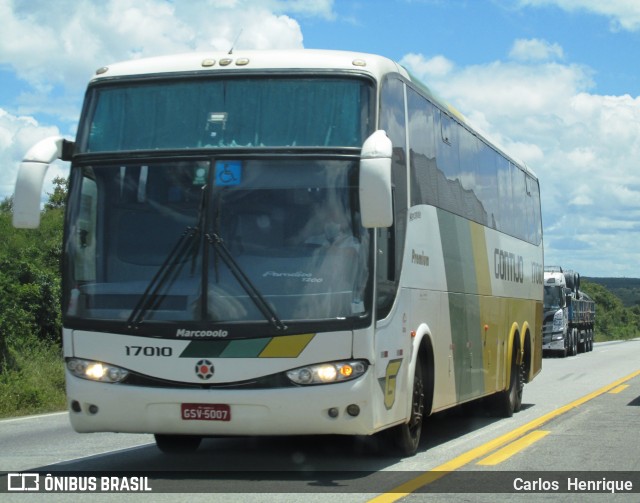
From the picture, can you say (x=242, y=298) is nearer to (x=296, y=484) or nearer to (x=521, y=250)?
(x=296, y=484)

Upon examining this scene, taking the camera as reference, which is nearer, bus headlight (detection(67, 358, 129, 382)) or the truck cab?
bus headlight (detection(67, 358, 129, 382))

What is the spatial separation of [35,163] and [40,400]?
397 inches

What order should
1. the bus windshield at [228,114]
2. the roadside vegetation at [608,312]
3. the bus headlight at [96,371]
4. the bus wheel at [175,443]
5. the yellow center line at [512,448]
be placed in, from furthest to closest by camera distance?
1. the roadside vegetation at [608,312]
2. the bus wheel at [175,443]
3. the yellow center line at [512,448]
4. the bus windshield at [228,114]
5. the bus headlight at [96,371]

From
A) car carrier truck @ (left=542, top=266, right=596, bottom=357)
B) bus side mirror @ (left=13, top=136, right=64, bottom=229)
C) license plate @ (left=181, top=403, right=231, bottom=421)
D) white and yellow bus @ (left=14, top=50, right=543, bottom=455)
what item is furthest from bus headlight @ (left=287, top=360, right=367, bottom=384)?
car carrier truck @ (left=542, top=266, right=596, bottom=357)

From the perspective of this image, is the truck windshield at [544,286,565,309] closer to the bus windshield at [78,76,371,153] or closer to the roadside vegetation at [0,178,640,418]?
the roadside vegetation at [0,178,640,418]

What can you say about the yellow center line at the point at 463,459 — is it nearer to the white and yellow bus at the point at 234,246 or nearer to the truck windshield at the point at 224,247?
the white and yellow bus at the point at 234,246

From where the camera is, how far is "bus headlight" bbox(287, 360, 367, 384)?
28.4 feet

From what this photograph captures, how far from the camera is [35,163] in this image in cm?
881

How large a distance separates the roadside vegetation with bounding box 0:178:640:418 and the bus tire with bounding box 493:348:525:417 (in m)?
7.06

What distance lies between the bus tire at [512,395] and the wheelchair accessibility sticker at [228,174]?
7840mm

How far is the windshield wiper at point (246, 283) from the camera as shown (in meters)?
8.66

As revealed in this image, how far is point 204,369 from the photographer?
8711 millimetres

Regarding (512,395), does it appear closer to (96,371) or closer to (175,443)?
→ (175,443)

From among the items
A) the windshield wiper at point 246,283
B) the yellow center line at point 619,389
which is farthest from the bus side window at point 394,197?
the yellow center line at point 619,389
